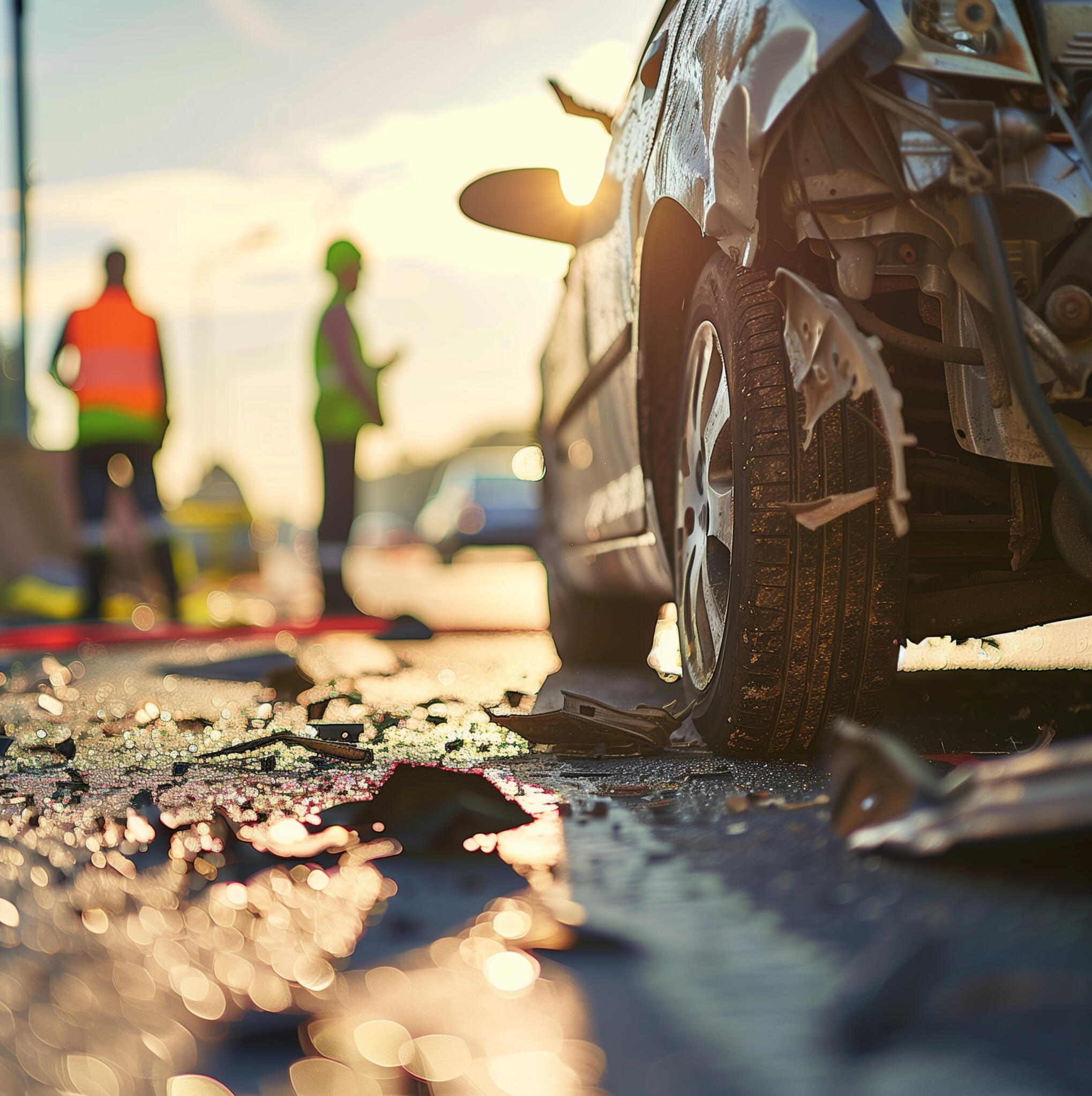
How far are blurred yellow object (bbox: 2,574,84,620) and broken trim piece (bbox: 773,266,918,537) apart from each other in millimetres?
9308

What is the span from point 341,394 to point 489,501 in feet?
37.1

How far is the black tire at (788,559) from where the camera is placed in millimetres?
2463

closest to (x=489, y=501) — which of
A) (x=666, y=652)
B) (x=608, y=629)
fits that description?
(x=666, y=652)

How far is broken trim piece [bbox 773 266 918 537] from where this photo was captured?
1988 mm

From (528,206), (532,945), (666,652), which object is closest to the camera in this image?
(532,945)

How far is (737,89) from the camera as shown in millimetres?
2236

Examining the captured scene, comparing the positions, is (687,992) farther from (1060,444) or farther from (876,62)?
(876,62)

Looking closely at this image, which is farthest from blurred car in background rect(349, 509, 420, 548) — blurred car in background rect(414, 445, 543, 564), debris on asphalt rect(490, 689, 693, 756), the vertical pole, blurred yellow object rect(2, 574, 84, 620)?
debris on asphalt rect(490, 689, 693, 756)

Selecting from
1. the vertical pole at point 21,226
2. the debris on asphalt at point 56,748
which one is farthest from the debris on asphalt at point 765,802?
the vertical pole at point 21,226

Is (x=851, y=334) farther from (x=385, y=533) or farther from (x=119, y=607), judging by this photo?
(x=385, y=533)

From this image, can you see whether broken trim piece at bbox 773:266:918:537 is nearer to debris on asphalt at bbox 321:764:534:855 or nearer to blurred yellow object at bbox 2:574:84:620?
debris on asphalt at bbox 321:764:534:855

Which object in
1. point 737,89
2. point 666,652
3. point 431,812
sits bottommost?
point 666,652

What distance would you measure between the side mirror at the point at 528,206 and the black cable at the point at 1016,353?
7.13ft

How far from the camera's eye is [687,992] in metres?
1.41
